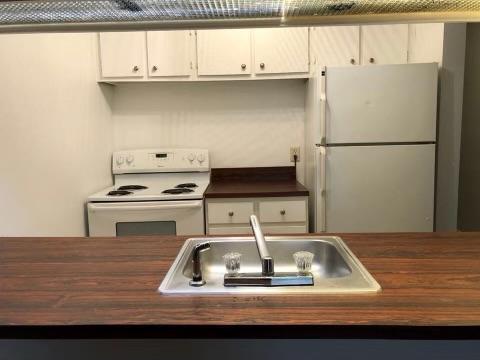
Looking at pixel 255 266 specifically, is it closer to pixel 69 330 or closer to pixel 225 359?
pixel 225 359

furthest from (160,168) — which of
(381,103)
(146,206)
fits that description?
(381,103)

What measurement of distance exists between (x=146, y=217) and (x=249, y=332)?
6.47ft

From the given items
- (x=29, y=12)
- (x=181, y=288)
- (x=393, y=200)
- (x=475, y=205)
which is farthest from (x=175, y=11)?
(x=475, y=205)

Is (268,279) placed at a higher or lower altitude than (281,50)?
lower

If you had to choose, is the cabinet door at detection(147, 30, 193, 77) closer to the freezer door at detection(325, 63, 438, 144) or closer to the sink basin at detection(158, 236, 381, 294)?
the freezer door at detection(325, 63, 438, 144)

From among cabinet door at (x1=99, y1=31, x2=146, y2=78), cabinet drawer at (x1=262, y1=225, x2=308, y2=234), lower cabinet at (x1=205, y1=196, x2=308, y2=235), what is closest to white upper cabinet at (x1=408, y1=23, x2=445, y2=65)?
lower cabinet at (x1=205, y1=196, x2=308, y2=235)

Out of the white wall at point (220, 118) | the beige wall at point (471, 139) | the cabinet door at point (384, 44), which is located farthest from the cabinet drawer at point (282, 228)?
the cabinet door at point (384, 44)

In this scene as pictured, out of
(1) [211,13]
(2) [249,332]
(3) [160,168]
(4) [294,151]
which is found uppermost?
(1) [211,13]

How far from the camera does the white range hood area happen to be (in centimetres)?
123

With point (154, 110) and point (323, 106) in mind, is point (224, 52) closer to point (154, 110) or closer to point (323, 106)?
point (154, 110)

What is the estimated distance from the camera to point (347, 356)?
97 centimetres

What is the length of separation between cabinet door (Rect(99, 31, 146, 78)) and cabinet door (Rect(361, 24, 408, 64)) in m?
1.70

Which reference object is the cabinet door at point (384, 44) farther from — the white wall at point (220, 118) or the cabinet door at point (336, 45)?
the white wall at point (220, 118)

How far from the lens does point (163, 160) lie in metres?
3.25
